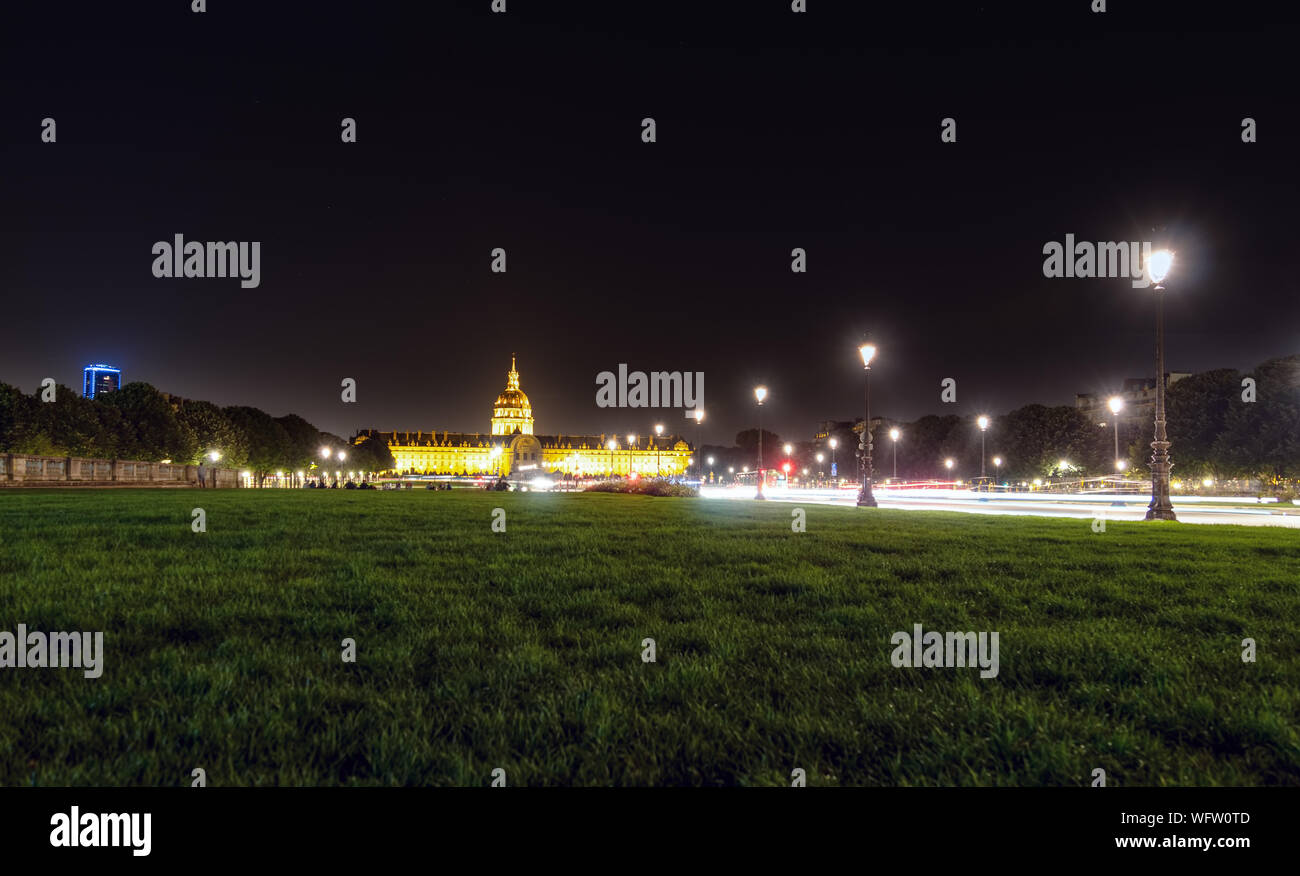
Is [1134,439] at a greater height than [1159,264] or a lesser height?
lesser

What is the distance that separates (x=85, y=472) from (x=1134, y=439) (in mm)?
107450

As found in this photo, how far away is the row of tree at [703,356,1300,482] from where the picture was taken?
56844mm

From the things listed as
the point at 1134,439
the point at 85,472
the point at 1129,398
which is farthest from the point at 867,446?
the point at 1129,398

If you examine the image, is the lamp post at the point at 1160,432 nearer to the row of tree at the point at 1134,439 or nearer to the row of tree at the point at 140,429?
the row of tree at the point at 1134,439

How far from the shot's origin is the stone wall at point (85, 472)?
Answer: 4234cm

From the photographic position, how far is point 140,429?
78.0 meters

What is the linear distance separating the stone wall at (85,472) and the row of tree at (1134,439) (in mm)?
89465

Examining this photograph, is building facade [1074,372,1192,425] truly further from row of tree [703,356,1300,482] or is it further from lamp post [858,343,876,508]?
lamp post [858,343,876,508]

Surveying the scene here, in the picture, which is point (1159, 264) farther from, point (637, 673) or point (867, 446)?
point (637, 673)

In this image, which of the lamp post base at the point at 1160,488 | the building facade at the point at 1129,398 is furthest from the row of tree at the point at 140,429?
the building facade at the point at 1129,398

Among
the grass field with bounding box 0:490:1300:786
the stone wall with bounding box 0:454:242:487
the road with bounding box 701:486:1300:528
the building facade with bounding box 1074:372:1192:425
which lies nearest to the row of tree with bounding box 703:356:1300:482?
the building facade with bounding box 1074:372:1192:425
